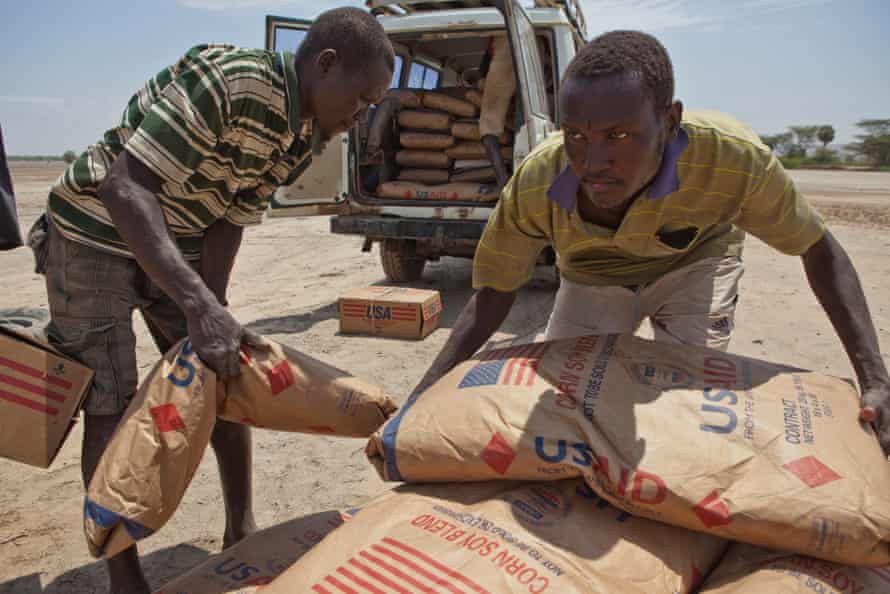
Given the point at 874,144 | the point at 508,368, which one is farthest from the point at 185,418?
the point at 874,144

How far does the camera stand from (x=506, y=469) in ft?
4.85

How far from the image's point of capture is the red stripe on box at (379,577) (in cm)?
121

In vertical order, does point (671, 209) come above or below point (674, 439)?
above

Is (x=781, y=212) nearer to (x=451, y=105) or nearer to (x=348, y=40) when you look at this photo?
(x=348, y=40)

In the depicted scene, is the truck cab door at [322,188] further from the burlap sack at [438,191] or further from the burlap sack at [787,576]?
the burlap sack at [787,576]

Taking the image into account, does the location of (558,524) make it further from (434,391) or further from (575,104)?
(575,104)

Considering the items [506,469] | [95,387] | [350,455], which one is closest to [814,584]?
[506,469]

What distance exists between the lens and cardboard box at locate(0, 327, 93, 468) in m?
1.65

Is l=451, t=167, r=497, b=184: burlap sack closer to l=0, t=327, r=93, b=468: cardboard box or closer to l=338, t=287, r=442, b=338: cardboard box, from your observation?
l=338, t=287, r=442, b=338: cardboard box

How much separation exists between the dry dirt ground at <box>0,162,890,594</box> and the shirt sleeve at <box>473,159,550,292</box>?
1107 millimetres

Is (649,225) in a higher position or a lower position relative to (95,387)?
higher

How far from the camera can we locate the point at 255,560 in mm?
1666

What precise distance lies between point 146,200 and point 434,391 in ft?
2.69

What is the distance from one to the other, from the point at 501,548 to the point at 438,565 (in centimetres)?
13
